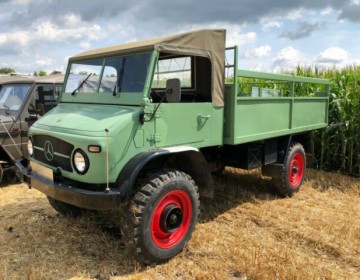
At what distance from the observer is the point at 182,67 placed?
454 centimetres

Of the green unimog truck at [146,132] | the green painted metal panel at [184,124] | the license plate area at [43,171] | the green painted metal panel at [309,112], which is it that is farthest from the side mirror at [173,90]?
the green painted metal panel at [309,112]

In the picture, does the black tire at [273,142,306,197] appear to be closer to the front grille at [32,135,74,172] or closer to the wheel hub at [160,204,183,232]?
the wheel hub at [160,204,183,232]

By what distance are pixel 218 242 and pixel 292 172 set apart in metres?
2.54

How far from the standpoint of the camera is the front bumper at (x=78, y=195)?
10.7ft

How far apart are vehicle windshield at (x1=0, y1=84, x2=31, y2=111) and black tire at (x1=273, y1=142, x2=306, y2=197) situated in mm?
4830

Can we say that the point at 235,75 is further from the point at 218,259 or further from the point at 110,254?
the point at 110,254

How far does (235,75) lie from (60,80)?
4.30 metres

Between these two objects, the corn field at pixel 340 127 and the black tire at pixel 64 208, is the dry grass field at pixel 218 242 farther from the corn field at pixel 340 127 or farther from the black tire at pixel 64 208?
the corn field at pixel 340 127

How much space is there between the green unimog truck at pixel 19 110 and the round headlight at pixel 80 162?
121 inches

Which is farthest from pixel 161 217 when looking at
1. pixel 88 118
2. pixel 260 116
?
pixel 260 116

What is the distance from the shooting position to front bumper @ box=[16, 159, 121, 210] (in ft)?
10.7

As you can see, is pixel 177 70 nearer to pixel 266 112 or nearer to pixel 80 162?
pixel 266 112

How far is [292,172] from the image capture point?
20.2 feet

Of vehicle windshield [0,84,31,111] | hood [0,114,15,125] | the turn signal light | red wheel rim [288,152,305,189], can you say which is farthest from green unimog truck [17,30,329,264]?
vehicle windshield [0,84,31,111]
